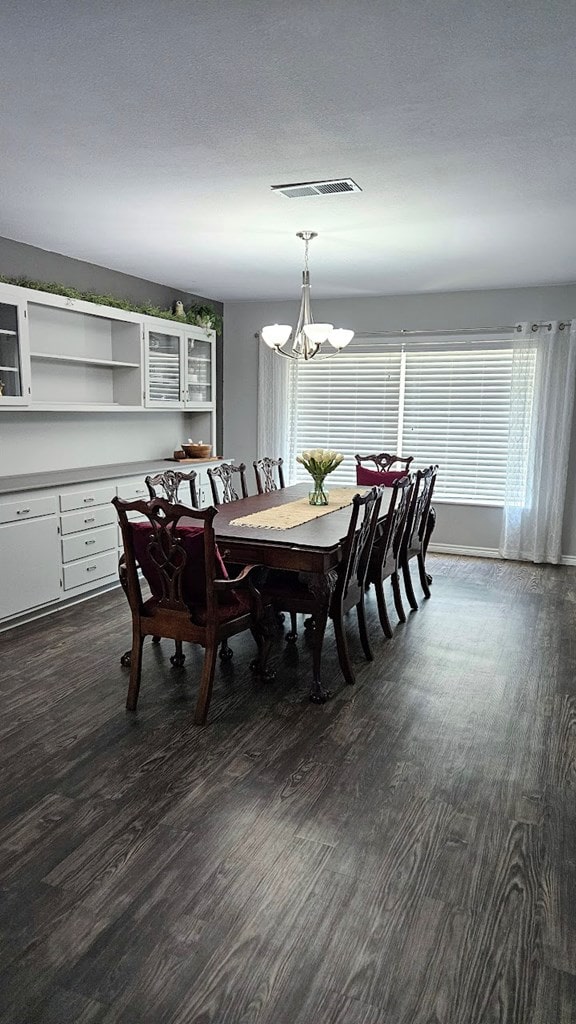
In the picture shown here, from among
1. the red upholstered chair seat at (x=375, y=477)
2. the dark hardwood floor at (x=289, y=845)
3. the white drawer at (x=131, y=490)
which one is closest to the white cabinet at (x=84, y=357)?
the white drawer at (x=131, y=490)

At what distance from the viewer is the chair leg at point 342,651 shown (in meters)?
3.45

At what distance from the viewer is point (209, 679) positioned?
9.90 feet

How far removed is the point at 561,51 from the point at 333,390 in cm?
504

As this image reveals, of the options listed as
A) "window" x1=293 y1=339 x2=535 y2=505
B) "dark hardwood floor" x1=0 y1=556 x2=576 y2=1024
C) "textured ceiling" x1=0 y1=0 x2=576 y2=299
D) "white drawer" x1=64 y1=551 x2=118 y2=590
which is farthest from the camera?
"window" x1=293 y1=339 x2=535 y2=505

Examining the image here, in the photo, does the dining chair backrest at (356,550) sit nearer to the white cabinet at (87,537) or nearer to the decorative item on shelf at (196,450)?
the white cabinet at (87,537)

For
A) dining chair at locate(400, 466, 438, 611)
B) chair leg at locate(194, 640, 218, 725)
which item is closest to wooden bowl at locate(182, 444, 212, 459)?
dining chair at locate(400, 466, 438, 611)

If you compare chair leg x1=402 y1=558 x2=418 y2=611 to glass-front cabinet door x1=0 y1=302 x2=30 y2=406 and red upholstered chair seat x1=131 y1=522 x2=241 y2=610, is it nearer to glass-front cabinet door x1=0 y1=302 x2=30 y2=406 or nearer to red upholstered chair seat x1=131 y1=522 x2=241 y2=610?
red upholstered chair seat x1=131 y1=522 x2=241 y2=610

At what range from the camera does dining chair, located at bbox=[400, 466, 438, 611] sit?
462 centimetres

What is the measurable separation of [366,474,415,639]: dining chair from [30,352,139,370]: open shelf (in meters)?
2.62

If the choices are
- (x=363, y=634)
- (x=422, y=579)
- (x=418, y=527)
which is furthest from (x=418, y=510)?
(x=363, y=634)

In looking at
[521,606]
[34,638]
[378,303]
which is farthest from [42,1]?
[378,303]

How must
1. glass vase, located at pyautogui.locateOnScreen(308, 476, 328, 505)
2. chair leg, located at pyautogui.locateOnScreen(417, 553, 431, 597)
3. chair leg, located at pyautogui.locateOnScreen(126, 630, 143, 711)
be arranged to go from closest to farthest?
1. chair leg, located at pyautogui.locateOnScreen(126, 630, 143, 711)
2. glass vase, located at pyautogui.locateOnScreen(308, 476, 328, 505)
3. chair leg, located at pyautogui.locateOnScreen(417, 553, 431, 597)

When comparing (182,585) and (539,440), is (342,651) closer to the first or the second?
(182,585)

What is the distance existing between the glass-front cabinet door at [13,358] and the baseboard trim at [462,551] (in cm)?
419
